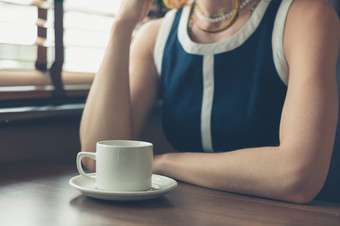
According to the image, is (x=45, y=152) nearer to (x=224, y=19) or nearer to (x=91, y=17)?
(x=91, y=17)

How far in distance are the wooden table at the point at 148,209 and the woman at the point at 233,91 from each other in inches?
3.3

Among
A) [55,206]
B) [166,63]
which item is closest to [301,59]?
[166,63]

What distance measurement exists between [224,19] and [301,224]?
82cm

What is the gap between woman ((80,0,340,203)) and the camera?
0.95 metres

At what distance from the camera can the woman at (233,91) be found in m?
0.95

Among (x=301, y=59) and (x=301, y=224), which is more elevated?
(x=301, y=59)

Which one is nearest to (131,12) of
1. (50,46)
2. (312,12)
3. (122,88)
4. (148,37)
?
(148,37)

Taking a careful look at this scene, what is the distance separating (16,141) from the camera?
1.26 meters

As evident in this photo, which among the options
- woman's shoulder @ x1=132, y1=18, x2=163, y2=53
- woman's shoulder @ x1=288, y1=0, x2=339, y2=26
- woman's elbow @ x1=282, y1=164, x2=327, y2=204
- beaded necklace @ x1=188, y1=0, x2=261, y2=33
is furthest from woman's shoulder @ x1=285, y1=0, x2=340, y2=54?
woman's shoulder @ x1=132, y1=18, x2=163, y2=53

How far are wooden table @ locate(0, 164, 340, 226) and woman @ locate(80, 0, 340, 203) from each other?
0.08m

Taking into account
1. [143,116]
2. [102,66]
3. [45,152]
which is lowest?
[45,152]

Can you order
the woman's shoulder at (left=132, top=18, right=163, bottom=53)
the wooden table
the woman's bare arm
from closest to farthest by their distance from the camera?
1. the wooden table
2. the woman's bare arm
3. the woman's shoulder at (left=132, top=18, right=163, bottom=53)

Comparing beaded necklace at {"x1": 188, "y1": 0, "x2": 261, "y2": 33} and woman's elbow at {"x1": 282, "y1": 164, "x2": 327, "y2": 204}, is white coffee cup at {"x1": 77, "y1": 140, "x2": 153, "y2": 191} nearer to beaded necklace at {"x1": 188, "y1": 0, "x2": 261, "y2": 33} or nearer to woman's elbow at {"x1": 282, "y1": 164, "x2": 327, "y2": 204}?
woman's elbow at {"x1": 282, "y1": 164, "x2": 327, "y2": 204}

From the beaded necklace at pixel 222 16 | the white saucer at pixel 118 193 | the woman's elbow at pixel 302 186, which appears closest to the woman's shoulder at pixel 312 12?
the beaded necklace at pixel 222 16
